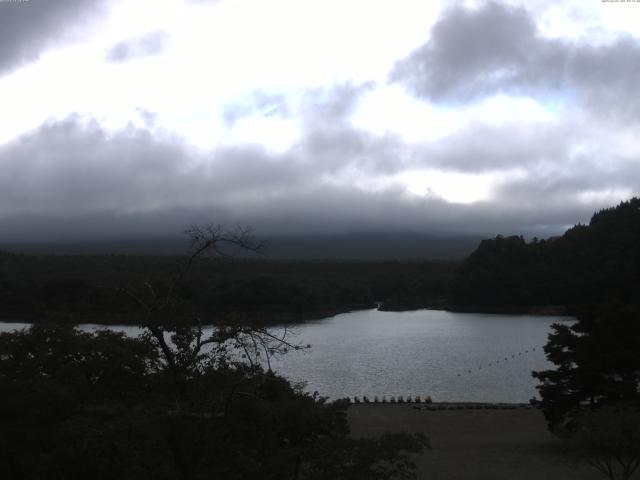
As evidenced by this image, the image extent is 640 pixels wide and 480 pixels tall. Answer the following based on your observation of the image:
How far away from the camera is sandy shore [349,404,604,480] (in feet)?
46.9

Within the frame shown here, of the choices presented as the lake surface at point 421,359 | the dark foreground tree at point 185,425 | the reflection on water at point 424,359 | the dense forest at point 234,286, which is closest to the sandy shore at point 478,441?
the reflection on water at point 424,359

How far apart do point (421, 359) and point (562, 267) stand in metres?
39.6

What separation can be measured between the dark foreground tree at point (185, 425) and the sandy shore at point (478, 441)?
19.8ft

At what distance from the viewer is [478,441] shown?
1778 cm

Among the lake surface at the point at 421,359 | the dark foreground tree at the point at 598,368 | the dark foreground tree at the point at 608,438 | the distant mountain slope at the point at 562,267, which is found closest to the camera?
the dark foreground tree at the point at 608,438

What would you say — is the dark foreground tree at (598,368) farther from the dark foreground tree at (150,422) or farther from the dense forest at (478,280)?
the dense forest at (478,280)

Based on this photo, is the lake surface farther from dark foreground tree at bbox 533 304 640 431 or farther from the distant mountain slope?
the distant mountain slope

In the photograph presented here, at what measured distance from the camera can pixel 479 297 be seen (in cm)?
7450

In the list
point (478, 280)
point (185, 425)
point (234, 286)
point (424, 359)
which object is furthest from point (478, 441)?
point (478, 280)

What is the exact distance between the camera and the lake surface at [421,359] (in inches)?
1141

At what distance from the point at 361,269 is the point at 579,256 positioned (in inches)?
1392

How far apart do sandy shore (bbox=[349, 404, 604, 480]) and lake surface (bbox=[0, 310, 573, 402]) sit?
393cm

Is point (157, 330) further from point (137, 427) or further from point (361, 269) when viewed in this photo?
point (361, 269)

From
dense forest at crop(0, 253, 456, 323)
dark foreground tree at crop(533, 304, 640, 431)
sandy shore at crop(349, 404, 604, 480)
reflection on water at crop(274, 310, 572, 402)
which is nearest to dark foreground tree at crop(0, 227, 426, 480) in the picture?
dense forest at crop(0, 253, 456, 323)
